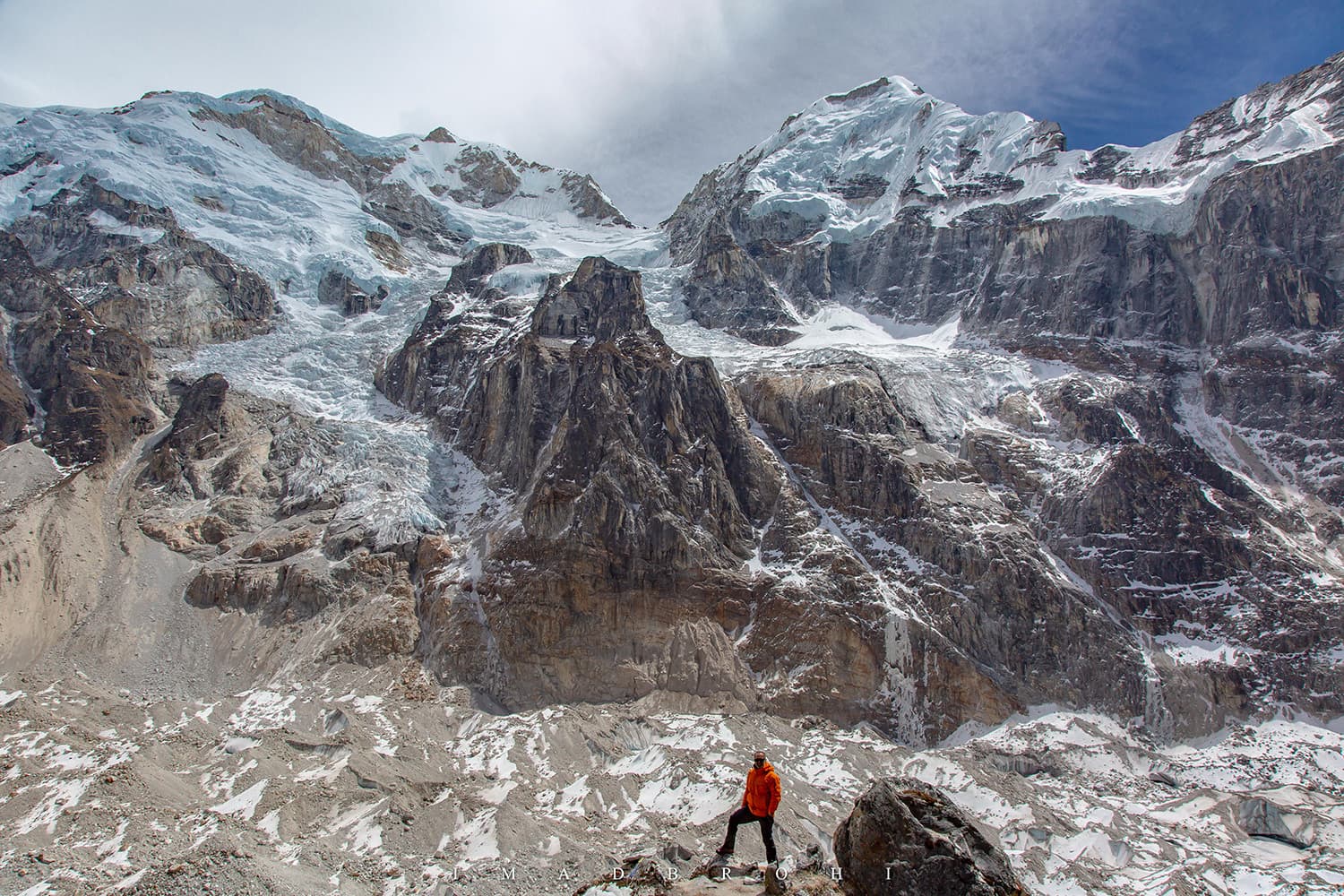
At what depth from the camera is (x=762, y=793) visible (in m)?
16.4

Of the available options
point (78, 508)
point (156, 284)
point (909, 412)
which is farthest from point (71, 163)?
point (909, 412)

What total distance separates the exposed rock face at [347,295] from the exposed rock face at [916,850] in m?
131

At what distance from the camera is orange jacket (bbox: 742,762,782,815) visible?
1634 cm

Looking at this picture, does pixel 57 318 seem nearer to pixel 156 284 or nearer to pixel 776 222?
pixel 156 284

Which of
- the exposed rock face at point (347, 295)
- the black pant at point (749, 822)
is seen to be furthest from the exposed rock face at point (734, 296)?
the black pant at point (749, 822)

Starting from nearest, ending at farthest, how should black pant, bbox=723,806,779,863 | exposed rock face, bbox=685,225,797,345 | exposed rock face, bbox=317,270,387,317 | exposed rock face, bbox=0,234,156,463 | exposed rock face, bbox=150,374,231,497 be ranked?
black pant, bbox=723,806,779,863
exposed rock face, bbox=150,374,231,497
exposed rock face, bbox=0,234,156,463
exposed rock face, bbox=685,225,797,345
exposed rock face, bbox=317,270,387,317

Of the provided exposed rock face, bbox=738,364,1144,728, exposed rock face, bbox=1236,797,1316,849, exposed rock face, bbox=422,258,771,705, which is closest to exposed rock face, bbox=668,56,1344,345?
exposed rock face, bbox=738,364,1144,728

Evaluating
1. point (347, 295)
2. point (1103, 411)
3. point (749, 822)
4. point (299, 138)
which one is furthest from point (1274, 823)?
point (299, 138)

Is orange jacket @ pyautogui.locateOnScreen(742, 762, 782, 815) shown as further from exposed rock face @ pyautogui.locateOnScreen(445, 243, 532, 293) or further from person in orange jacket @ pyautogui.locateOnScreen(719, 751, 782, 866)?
exposed rock face @ pyautogui.locateOnScreen(445, 243, 532, 293)

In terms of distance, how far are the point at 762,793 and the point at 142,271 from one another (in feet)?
426

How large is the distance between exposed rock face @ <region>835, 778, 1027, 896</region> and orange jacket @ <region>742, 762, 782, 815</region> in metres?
1.58

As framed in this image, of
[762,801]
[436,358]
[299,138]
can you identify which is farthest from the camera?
[299,138]

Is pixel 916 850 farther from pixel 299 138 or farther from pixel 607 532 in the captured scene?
pixel 299 138

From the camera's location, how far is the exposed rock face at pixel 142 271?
109 metres
